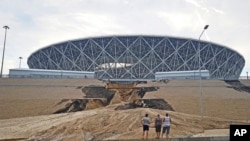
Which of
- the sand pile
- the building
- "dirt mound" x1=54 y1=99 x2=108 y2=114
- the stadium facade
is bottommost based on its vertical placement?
the sand pile

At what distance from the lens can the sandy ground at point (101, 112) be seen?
61.9 ft

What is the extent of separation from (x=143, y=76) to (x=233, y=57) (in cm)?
2458

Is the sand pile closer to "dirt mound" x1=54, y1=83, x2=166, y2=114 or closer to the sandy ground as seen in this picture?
the sandy ground

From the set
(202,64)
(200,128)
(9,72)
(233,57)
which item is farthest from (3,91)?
(233,57)

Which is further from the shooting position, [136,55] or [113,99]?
[136,55]

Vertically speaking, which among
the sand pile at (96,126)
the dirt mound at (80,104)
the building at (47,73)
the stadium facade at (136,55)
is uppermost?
the stadium facade at (136,55)

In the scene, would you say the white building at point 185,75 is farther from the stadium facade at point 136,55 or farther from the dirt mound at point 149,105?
the dirt mound at point 149,105

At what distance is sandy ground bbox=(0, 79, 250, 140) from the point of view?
61.9ft

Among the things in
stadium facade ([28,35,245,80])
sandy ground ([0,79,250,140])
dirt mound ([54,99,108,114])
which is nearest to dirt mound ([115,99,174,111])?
sandy ground ([0,79,250,140])

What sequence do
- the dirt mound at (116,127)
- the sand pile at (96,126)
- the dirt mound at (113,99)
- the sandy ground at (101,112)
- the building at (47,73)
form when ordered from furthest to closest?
the building at (47,73) → the dirt mound at (113,99) → the sandy ground at (101,112) → the sand pile at (96,126) → the dirt mound at (116,127)

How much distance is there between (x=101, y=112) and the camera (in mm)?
25328

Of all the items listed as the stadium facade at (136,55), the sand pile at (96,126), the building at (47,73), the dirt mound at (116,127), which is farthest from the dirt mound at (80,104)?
the stadium facade at (136,55)

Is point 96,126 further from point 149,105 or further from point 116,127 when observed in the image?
point 149,105

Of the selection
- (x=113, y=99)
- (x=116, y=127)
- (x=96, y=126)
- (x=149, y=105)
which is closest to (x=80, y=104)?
(x=113, y=99)
